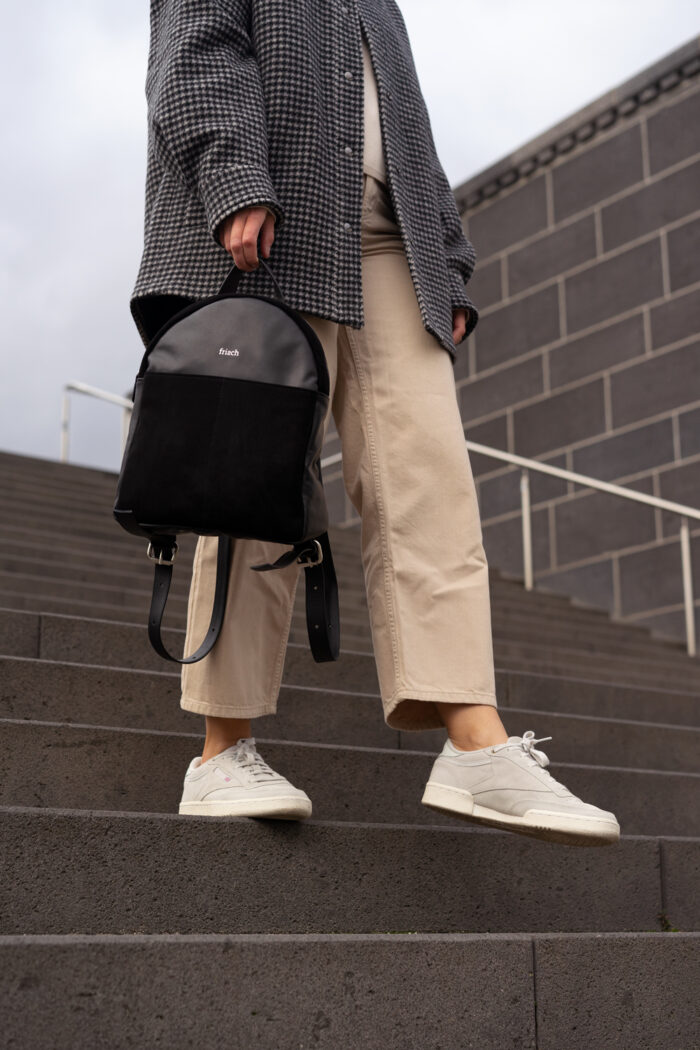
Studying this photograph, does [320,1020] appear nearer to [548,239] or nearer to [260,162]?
[260,162]

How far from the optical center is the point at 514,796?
201cm

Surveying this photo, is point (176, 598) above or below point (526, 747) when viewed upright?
above

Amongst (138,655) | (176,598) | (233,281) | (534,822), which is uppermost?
(233,281)

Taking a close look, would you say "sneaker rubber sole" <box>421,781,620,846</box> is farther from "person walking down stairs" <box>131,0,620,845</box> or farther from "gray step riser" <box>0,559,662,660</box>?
"gray step riser" <box>0,559,662,660</box>

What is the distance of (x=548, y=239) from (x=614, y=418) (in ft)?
4.84

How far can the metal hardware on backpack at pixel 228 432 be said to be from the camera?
1.95m

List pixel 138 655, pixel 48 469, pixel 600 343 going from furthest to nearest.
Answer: pixel 600 343 < pixel 48 469 < pixel 138 655

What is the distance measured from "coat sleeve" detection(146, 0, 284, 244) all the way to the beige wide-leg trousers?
0.77ft

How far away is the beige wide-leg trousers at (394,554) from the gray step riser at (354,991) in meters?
0.45

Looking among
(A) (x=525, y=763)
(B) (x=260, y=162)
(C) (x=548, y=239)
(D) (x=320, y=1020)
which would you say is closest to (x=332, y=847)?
(A) (x=525, y=763)

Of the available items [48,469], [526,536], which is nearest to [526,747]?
[526,536]

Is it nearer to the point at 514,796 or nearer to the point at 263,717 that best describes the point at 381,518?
the point at 514,796

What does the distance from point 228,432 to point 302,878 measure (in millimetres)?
673

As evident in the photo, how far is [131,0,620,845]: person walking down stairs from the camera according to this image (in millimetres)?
2113
